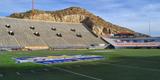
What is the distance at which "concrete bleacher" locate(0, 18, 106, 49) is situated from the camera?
89.4m

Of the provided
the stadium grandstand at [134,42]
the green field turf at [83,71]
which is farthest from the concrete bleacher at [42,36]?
the green field turf at [83,71]

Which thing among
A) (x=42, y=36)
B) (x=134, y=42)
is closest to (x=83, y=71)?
(x=42, y=36)

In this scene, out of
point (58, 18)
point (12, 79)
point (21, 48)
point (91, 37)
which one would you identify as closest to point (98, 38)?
point (91, 37)

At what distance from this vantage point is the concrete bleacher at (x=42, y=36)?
89438 millimetres

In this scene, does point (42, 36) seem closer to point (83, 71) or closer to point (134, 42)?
point (134, 42)

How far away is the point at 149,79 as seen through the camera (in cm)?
1989

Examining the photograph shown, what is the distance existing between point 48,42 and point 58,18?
8276 cm

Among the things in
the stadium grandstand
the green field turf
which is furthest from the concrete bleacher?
the green field turf

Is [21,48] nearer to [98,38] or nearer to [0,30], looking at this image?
[0,30]

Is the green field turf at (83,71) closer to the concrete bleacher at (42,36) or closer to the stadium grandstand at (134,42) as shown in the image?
the concrete bleacher at (42,36)

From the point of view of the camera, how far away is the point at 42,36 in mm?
98312

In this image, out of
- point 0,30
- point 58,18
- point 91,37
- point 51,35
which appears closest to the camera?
point 0,30

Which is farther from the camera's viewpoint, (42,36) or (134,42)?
(134,42)

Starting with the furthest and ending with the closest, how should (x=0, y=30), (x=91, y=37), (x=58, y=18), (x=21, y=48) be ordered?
(x=58, y=18), (x=91, y=37), (x=0, y=30), (x=21, y=48)
